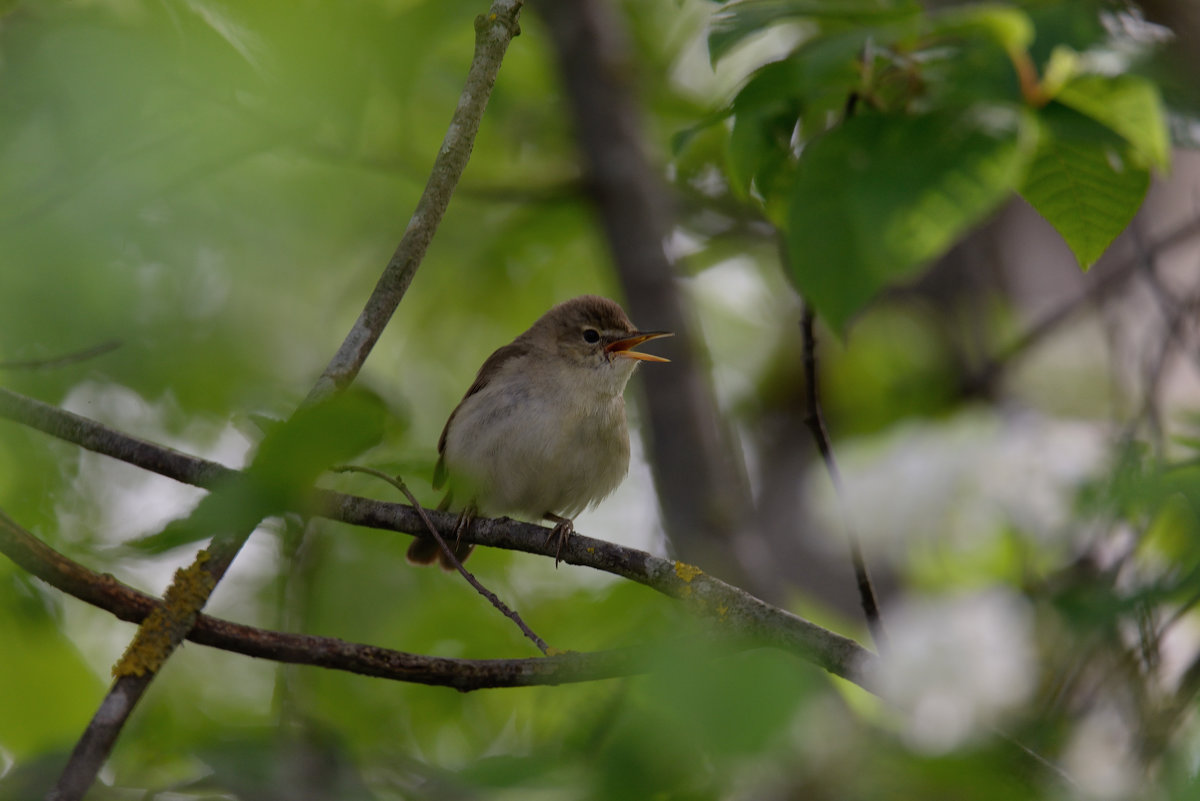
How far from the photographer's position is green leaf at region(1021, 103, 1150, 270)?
216cm

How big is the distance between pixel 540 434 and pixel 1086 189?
106 inches

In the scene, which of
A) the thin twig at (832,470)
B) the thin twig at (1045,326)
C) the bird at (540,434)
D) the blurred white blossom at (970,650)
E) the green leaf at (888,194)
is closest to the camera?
the green leaf at (888,194)

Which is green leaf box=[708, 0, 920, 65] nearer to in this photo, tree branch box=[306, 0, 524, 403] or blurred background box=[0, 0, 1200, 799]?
blurred background box=[0, 0, 1200, 799]

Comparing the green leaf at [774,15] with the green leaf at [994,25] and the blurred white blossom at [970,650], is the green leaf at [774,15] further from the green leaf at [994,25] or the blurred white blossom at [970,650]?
the blurred white blossom at [970,650]

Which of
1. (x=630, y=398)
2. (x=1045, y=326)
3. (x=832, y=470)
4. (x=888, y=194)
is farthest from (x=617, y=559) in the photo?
(x=630, y=398)

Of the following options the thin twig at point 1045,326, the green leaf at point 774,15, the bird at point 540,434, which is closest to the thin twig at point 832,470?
the green leaf at point 774,15

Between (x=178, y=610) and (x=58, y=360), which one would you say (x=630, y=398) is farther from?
(x=178, y=610)

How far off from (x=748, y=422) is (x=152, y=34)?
574 centimetres

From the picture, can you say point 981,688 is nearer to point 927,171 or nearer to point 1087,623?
point 1087,623

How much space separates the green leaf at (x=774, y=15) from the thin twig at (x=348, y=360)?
0.74m

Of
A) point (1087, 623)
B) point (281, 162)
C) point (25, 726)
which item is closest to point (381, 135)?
point (281, 162)

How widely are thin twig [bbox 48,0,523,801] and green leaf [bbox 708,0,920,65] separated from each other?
74 centimetres

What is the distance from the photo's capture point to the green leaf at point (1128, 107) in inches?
78.4

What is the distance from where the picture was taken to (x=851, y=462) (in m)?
5.45
